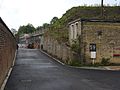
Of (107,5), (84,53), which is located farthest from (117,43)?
(107,5)

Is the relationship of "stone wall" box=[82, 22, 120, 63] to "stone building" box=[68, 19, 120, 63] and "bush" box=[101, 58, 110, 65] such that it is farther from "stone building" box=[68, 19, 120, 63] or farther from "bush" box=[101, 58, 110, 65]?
"bush" box=[101, 58, 110, 65]

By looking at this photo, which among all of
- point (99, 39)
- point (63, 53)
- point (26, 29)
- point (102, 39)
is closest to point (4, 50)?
point (99, 39)

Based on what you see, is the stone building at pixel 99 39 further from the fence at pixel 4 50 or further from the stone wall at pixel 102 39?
the fence at pixel 4 50

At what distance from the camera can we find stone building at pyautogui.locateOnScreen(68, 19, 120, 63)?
114 ft

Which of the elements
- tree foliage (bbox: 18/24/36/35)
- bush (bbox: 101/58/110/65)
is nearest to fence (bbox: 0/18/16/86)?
bush (bbox: 101/58/110/65)

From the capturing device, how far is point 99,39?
34.8m

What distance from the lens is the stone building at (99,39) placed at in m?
34.6

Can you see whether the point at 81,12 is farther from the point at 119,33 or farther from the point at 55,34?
the point at 119,33

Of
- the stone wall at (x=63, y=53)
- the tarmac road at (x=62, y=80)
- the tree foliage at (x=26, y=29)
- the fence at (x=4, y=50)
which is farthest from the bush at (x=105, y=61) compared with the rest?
the tree foliage at (x=26, y=29)

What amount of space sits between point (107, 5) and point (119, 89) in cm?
4693

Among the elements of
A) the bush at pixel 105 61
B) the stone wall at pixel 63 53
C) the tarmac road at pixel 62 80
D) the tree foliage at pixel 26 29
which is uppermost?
the tree foliage at pixel 26 29

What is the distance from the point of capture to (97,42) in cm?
3475

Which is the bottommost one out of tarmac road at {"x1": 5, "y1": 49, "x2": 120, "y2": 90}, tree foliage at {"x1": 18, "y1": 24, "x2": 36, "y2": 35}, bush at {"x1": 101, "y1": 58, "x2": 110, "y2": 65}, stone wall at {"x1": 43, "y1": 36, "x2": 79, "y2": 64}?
tarmac road at {"x1": 5, "y1": 49, "x2": 120, "y2": 90}

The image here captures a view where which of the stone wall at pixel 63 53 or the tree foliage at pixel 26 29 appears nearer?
the stone wall at pixel 63 53
